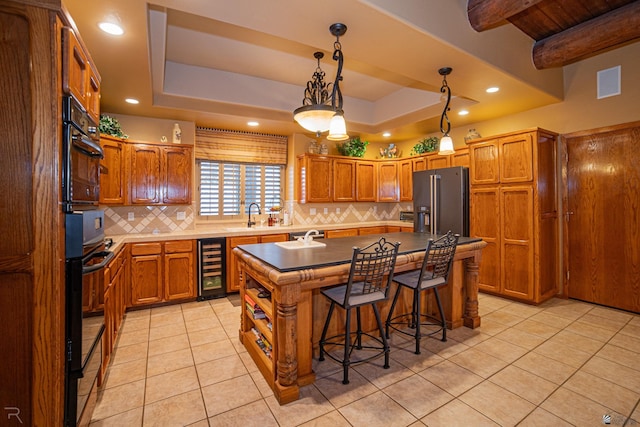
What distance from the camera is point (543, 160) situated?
3.84 metres

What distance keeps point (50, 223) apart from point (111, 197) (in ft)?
9.10

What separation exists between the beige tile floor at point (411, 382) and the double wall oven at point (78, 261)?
0.52 metres

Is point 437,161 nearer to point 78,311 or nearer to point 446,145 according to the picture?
point 446,145

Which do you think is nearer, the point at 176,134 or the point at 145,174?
the point at 145,174

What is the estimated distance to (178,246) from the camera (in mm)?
3869

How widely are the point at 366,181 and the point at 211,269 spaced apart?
10.7 ft

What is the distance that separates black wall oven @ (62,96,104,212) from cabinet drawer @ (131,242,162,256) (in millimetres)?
1992

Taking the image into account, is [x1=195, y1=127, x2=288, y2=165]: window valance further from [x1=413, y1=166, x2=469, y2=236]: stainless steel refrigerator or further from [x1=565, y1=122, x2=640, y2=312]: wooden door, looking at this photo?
[x1=565, y1=122, x2=640, y2=312]: wooden door

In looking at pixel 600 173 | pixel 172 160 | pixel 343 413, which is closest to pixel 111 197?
pixel 172 160

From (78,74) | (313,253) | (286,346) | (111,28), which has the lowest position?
(286,346)

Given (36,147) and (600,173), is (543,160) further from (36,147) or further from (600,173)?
(36,147)

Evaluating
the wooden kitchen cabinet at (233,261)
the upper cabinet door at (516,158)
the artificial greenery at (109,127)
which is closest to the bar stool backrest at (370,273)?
the wooden kitchen cabinet at (233,261)

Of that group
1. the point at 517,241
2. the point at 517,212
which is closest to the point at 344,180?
the point at 517,212

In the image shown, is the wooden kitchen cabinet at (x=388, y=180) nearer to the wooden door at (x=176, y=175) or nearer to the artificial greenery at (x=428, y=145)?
the artificial greenery at (x=428, y=145)
